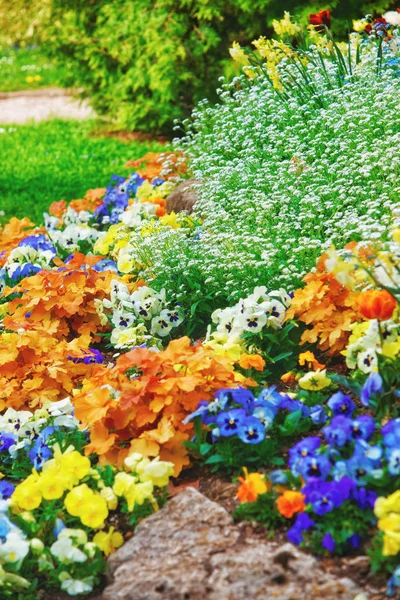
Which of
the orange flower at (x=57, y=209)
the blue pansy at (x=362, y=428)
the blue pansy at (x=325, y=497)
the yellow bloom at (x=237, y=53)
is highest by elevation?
the yellow bloom at (x=237, y=53)

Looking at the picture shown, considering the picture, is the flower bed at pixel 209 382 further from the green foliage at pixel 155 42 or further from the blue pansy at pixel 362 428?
the green foliage at pixel 155 42

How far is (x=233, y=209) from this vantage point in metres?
4.10

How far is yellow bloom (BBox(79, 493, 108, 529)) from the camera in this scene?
2.40 m

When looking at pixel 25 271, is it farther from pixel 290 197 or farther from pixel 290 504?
pixel 290 504

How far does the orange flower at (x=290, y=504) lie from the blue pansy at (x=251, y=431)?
30cm

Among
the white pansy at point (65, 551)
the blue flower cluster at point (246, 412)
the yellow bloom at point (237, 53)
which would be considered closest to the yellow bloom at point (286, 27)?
the yellow bloom at point (237, 53)

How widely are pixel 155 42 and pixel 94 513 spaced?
23.8 feet

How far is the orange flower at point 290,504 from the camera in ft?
7.15

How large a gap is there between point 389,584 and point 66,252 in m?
3.57

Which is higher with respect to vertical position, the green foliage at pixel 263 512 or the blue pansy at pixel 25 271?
the green foliage at pixel 263 512

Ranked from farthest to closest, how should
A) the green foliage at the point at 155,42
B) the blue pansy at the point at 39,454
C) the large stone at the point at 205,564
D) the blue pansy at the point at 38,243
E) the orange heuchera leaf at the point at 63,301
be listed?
the green foliage at the point at 155,42, the blue pansy at the point at 38,243, the orange heuchera leaf at the point at 63,301, the blue pansy at the point at 39,454, the large stone at the point at 205,564

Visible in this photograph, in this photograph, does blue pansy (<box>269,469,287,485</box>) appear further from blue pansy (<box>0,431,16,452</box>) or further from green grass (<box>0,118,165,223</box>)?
green grass (<box>0,118,165,223</box>)

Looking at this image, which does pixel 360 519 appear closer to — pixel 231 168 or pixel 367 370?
pixel 367 370

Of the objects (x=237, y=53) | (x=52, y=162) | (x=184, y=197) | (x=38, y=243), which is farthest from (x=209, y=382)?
(x=52, y=162)
